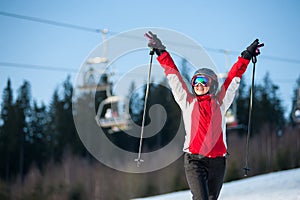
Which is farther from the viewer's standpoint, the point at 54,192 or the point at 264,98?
the point at 264,98

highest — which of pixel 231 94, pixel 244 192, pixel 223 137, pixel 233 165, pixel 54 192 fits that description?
pixel 231 94

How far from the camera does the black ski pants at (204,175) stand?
381 centimetres

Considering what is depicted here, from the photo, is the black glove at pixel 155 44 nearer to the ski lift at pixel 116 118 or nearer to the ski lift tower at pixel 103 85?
the ski lift tower at pixel 103 85

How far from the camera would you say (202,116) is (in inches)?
155

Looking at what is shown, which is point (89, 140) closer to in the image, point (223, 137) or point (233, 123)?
point (233, 123)

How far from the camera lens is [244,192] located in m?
7.46

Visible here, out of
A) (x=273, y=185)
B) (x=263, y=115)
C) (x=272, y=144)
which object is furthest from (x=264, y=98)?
(x=273, y=185)

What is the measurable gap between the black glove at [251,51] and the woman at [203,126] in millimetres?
224

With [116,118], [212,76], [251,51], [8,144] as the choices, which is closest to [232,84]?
[212,76]

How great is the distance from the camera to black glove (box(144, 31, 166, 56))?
13.6 feet

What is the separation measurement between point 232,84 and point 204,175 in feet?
2.50

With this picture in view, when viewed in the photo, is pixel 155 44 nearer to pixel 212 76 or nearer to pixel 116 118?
pixel 212 76

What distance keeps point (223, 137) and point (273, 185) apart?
4.09 metres

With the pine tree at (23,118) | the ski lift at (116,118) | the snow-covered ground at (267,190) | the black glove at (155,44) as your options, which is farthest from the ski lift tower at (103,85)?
the pine tree at (23,118)
